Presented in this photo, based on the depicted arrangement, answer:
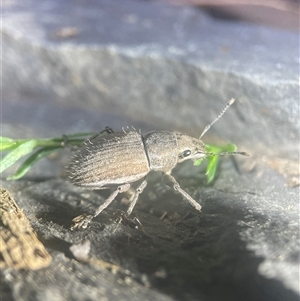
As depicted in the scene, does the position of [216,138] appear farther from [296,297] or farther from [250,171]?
[296,297]

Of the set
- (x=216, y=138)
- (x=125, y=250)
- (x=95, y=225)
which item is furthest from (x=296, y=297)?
(x=216, y=138)

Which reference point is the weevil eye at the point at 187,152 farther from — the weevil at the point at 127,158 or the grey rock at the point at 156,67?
the grey rock at the point at 156,67

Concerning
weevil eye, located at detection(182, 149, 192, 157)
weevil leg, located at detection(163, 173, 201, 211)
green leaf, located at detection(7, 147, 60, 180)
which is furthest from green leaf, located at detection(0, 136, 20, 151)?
weevil eye, located at detection(182, 149, 192, 157)

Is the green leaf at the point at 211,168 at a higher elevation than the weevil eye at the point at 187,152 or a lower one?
lower

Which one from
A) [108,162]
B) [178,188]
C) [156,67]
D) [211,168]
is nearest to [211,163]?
[211,168]

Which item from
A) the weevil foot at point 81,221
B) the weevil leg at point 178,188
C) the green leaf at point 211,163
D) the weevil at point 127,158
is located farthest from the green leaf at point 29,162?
the green leaf at point 211,163

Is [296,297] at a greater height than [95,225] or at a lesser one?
greater

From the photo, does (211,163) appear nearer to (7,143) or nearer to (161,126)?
(161,126)
